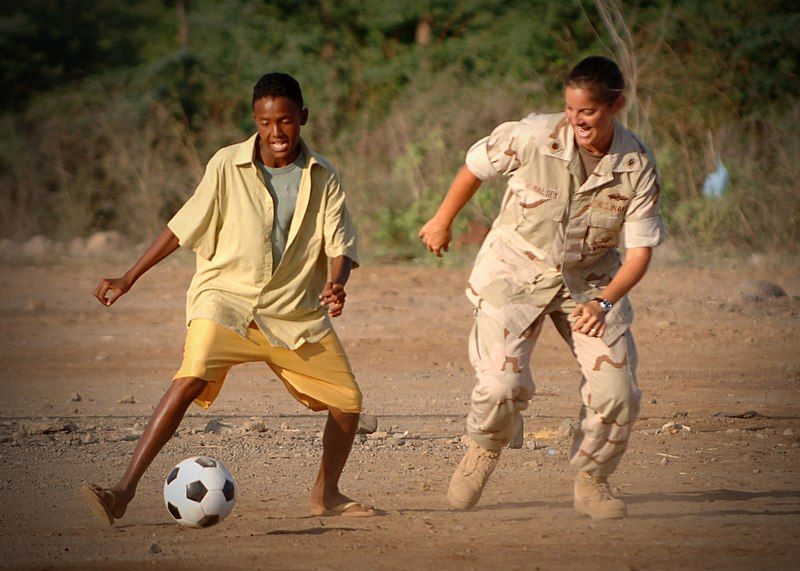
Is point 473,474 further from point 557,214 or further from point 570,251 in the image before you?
point 557,214

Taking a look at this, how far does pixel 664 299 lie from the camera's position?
1198cm

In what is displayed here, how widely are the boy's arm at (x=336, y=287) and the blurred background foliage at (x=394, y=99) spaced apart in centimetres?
933

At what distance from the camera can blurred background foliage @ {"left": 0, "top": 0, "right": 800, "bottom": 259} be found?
49.0 feet

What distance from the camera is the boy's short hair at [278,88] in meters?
4.79

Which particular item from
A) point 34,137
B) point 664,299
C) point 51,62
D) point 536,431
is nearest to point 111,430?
point 536,431

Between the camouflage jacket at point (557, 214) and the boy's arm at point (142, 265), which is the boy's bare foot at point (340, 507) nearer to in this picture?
the camouflage jacket at point (557, 214)

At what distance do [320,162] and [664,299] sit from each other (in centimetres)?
763

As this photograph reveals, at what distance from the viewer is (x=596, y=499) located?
16.8 ft

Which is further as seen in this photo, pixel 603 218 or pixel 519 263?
pixel 519 263

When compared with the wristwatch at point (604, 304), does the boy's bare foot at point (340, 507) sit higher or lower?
lower

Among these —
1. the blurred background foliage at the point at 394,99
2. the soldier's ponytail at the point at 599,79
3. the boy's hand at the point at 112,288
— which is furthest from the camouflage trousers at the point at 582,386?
the blurred background foliage at the point at 394,99

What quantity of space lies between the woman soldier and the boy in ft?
1.53

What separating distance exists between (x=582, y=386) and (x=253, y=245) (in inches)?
55.4

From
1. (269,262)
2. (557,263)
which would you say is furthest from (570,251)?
(269,262)
